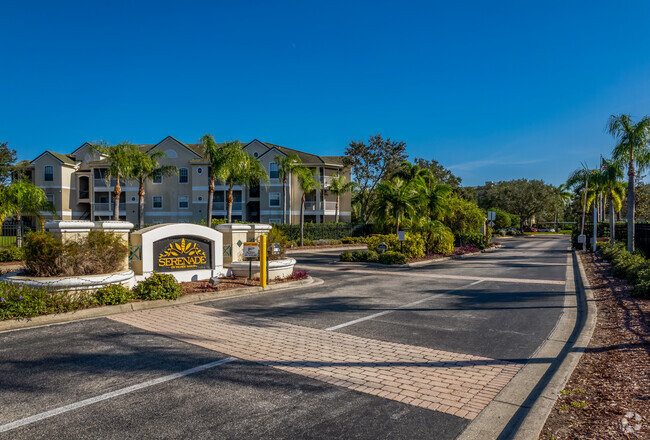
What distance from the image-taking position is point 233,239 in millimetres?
13961

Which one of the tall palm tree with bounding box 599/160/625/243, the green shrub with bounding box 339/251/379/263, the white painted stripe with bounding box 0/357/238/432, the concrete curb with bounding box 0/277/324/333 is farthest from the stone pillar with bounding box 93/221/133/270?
the tall palm tree with bounding box 599/160/625/243

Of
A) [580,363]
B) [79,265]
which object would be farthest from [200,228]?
[580,363]

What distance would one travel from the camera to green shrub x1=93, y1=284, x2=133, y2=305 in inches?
367

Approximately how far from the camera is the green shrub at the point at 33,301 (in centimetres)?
796

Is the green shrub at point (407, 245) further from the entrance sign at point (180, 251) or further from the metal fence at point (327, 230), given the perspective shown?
the metal fence at point (327, 230)

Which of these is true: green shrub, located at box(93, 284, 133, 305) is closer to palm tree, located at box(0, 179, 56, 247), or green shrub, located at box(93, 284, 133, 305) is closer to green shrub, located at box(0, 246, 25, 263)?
green shrub, located at box(0, 246, 25, 263)

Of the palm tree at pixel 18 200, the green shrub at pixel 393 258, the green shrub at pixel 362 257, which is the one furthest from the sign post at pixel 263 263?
the palm tree at pixel 18 200

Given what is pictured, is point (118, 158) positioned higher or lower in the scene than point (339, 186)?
higher

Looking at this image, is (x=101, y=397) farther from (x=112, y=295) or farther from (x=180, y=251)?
(x=180, y=251)

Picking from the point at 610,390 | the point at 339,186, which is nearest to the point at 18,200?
the point at 610,390

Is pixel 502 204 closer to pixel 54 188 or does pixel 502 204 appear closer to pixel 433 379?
pixel 54 188

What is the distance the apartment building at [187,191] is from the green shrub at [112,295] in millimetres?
36243

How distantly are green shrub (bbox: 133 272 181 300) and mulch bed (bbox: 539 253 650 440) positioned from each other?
8.35 meters

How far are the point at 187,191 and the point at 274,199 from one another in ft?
30.5
